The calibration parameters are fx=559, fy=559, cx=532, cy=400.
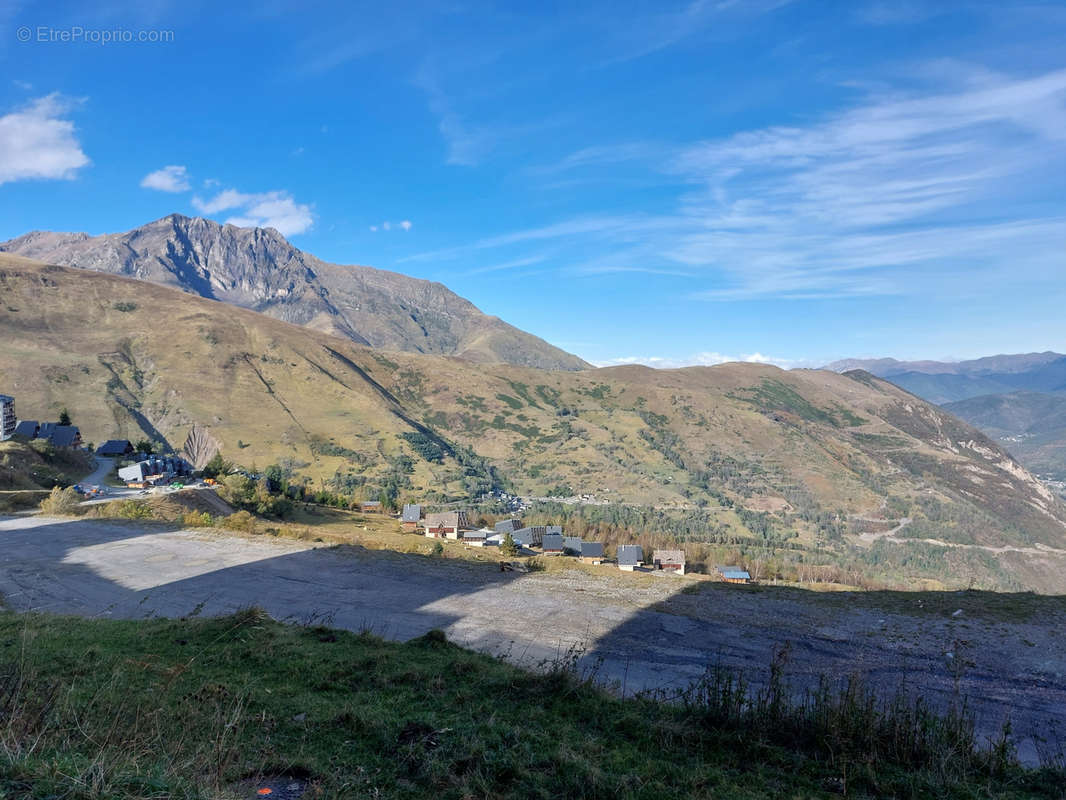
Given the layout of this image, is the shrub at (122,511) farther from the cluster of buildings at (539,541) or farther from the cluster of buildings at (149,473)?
the cluster of buildings at (539,541)

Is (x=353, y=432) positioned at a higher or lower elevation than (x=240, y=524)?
higher

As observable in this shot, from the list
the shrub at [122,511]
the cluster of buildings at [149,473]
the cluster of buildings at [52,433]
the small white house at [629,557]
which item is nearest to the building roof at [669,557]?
the small white house at [629,557]

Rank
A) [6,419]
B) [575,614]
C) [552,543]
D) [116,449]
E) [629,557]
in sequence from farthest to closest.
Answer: [116,449]
[6,419]
[552,543]
[629,557]
[575,614]

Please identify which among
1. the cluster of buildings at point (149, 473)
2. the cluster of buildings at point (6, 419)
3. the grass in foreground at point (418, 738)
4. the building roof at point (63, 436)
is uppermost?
the cluster of buildings at point (6, 419)

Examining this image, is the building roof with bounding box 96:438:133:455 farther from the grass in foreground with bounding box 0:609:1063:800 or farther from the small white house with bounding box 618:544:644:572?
the grass in foreground with bounding box 0:609:1063:800

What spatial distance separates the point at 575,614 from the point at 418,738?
7.88 m

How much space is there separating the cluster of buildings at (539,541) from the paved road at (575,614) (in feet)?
97.3

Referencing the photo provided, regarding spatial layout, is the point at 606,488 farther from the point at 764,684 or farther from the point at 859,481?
the point at 764,684

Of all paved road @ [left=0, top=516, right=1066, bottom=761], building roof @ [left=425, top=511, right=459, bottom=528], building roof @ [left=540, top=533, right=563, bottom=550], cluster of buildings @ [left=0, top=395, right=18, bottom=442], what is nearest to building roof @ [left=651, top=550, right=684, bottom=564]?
building roof @ [left=540, top=533, right=563, bottom=550]

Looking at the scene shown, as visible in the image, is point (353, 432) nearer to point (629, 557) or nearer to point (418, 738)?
point (629, 557)

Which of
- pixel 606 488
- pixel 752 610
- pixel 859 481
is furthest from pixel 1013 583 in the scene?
pixel 752 610

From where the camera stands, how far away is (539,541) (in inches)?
2356

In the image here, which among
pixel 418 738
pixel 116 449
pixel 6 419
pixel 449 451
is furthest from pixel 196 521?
→ pixel 449 451

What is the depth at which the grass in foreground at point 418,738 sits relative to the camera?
4.76m
